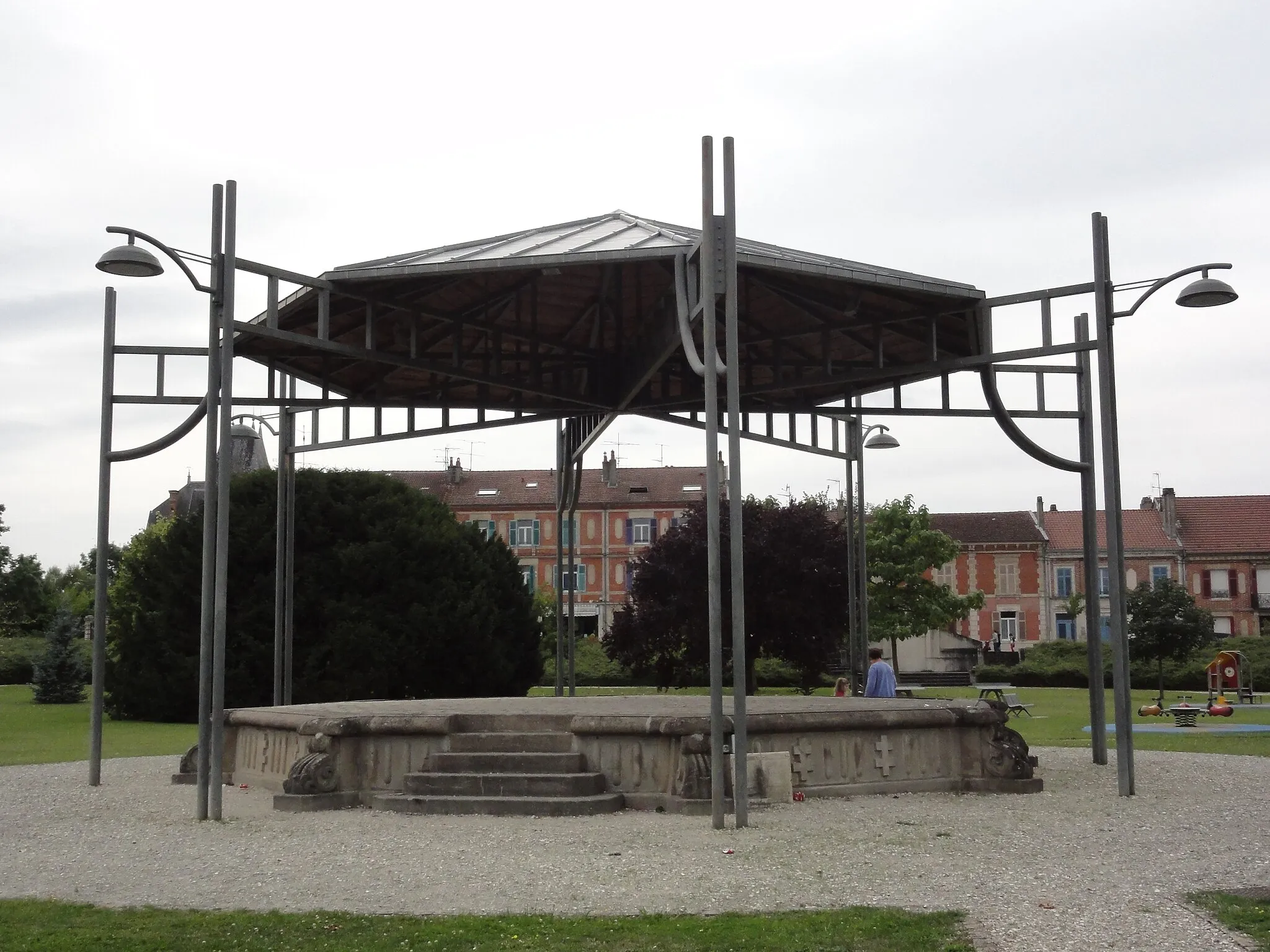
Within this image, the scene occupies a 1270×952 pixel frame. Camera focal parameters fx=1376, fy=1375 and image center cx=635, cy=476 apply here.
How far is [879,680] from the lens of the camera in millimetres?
17203

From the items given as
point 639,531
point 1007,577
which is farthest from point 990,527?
point 639,531

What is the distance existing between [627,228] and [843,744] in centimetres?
591

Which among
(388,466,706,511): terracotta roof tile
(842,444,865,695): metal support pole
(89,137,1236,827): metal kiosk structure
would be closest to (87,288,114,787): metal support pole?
(89,137,1236,827): metal kiosk structure

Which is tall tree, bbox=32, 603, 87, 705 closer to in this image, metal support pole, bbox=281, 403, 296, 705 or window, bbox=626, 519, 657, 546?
metal support pole, bbox=281, 403, 296, 705

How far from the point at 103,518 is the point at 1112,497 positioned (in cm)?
1038

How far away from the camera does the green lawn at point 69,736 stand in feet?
68.7

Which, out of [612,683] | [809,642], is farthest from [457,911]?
[612,683]

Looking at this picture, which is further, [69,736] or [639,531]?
[639,531]

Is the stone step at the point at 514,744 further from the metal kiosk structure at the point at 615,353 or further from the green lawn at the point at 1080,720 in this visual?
the green lawn at the point at 1080,720

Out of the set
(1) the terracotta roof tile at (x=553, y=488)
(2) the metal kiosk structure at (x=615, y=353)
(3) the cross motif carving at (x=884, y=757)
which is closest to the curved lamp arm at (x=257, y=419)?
(2) the metal kiosk structure at (x=615, y=353)

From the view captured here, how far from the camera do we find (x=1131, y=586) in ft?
245

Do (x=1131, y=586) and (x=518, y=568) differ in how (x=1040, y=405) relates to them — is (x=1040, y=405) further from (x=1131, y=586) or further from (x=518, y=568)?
(x=1131, y=586)

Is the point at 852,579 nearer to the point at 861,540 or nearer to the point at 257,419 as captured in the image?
the point at 861,540

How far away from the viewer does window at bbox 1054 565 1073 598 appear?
240ft
